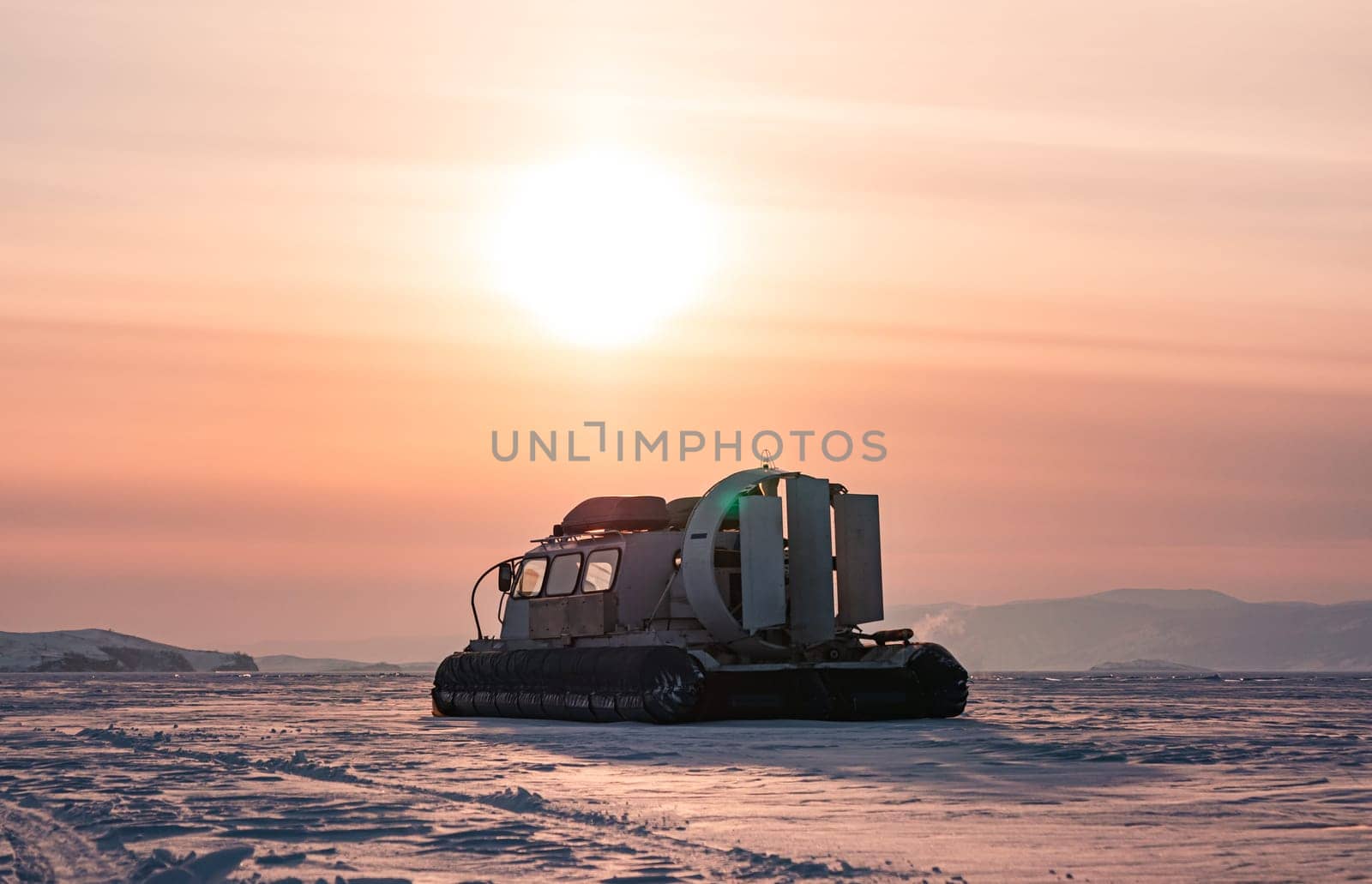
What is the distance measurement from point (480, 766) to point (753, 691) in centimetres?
773

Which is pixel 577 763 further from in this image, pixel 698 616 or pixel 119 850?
pixel 698 616

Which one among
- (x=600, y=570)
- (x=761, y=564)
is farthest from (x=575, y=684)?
(x=761, y=564)

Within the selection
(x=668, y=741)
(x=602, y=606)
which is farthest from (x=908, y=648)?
(x=668, y=741)

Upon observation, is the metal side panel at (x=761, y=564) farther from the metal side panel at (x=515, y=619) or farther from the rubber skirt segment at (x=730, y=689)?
the metal side panel at (x=515, y=619)

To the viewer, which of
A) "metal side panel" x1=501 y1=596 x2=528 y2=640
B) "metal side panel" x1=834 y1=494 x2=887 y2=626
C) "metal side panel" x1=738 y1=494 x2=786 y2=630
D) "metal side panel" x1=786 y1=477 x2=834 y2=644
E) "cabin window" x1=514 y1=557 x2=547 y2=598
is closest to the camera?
"metal side panel" x1=738 y1=494 x2=786 y2=630

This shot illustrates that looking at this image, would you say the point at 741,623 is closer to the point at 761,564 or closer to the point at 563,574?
the point at 761,564

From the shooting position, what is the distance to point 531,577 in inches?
1101

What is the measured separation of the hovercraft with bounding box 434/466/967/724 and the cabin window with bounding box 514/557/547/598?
7.46ft

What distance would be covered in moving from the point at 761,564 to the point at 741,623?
0.96m

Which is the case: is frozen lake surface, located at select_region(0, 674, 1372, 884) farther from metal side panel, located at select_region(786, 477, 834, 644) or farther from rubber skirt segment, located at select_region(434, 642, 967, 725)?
metal side panel, located at select_region(786, 477, 834, 644)

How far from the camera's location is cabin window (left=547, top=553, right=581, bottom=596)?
2614 cm

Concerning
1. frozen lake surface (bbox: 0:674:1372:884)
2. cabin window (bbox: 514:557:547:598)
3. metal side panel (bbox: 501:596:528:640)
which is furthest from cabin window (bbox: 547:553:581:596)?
frozen lake surface (bbox: 0:674:1372:884)

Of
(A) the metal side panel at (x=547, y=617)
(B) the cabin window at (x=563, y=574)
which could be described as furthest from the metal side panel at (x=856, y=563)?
(A) the metal side panel at (x=547, y=617)

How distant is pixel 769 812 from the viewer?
10.3m
